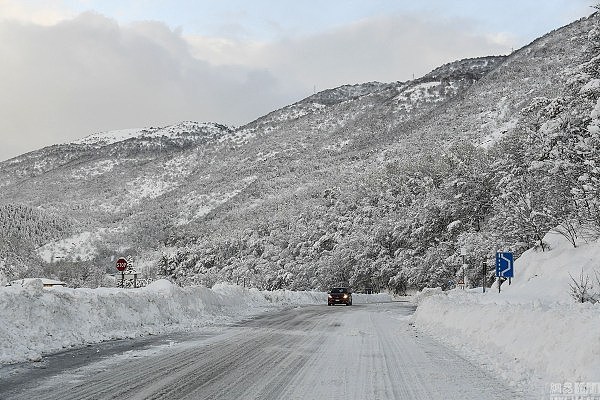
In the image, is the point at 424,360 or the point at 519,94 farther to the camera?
the point at 519,94

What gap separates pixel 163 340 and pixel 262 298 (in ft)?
86.1

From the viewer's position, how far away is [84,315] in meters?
14.5

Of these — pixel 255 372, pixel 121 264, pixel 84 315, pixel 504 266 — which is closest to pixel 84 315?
pixel 84 315

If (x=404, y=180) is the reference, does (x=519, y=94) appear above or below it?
above

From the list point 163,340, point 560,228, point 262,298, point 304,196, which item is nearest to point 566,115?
point 560,228

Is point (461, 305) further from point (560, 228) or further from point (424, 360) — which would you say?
point (560, 228)

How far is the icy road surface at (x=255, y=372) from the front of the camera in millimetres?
7738

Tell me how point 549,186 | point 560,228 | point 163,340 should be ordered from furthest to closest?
point 549,186 < point 560,228 < point 163,340

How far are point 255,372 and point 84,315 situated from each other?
7.07 metres

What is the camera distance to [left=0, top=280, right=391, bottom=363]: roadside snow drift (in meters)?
11.8

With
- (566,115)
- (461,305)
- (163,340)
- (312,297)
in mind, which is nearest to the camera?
(163,340)

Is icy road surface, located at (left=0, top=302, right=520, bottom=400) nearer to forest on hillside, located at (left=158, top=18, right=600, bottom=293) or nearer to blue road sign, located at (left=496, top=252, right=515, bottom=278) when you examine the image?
blue road sign, located at (left=496, top=252, right=515, bottom=278)

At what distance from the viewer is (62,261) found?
500 feet

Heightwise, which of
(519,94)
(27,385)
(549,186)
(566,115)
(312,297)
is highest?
(519,94)
